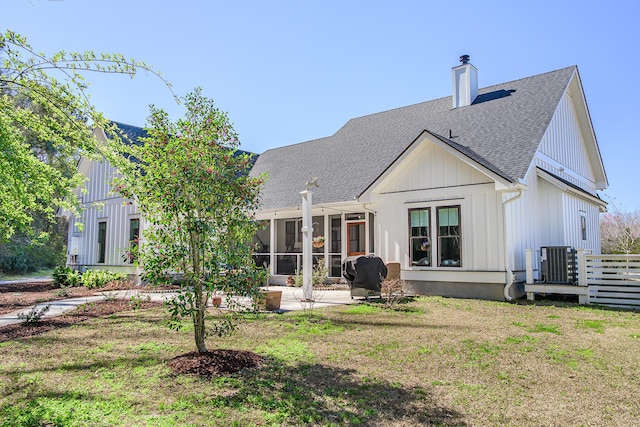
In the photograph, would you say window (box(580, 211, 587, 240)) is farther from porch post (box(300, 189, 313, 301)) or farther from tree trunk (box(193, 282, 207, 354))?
tree trunk (box(193, 282, 207, 354))

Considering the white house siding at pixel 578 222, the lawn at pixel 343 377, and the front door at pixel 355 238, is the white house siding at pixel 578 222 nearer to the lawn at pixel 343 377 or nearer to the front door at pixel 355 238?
the lawn at pixel 343 377

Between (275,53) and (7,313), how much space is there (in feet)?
30.0

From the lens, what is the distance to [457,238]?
11.6 meters

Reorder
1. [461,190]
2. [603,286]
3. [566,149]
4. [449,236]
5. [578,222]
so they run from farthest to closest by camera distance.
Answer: [566,149] < [578,222] < [449,236] < [461,190] < [603,286]

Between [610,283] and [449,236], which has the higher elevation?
[449,236]

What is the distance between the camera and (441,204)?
11.9 metres

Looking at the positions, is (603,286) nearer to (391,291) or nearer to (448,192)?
(448,192)

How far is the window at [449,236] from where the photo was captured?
11641 millimetres

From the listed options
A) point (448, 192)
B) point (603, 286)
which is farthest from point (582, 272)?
point (448, 192)

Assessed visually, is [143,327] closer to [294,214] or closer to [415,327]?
[415,327]

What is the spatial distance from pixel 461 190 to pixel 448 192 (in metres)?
0.35

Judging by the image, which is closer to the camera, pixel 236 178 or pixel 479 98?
pixel 236 178

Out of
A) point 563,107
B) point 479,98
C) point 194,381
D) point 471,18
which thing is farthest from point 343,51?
point 194,381

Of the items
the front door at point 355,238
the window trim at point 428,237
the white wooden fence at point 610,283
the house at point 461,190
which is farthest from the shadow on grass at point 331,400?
the front door at point 355,238
